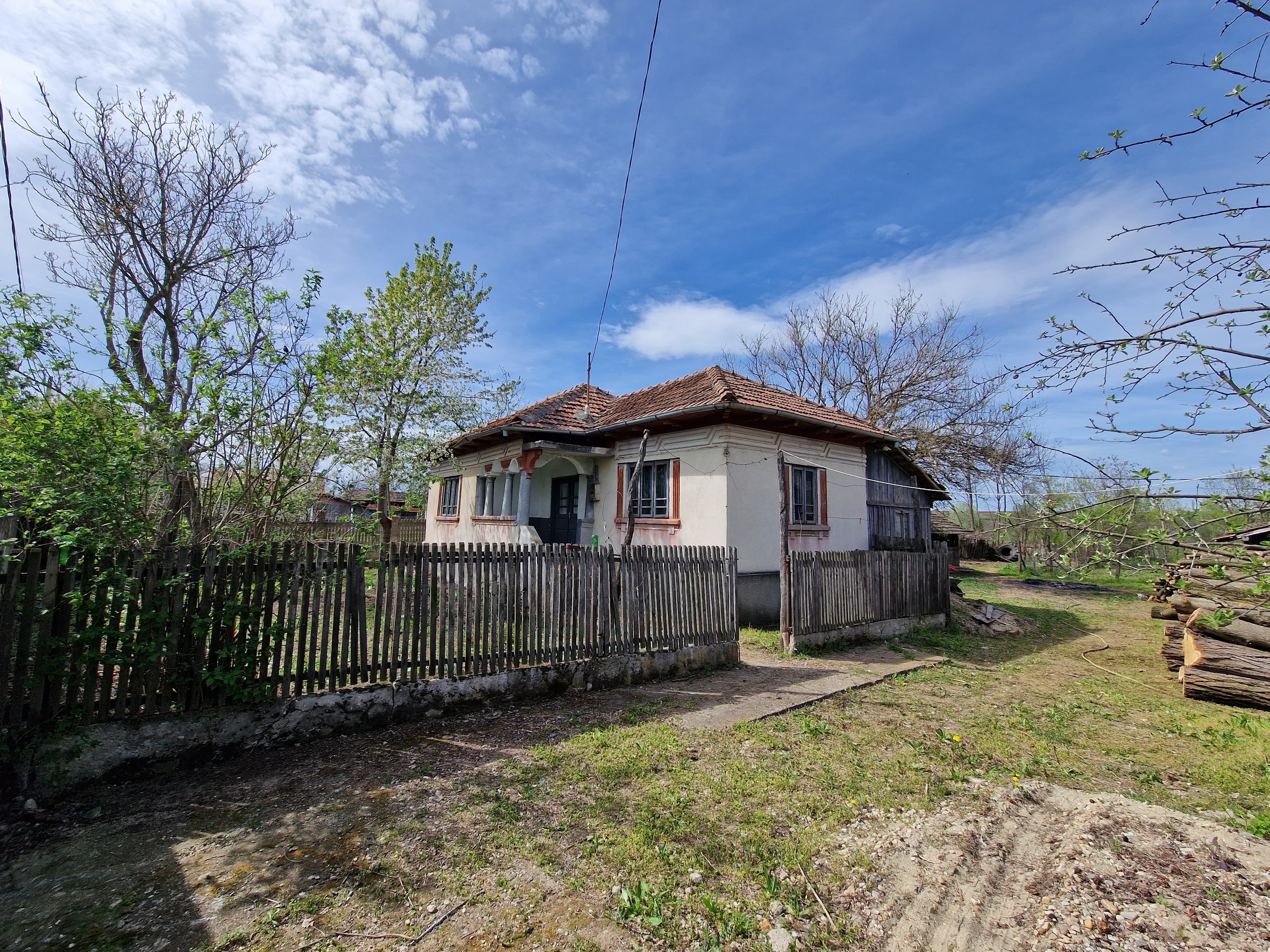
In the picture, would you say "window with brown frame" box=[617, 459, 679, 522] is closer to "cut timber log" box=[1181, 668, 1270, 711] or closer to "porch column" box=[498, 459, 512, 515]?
"porch column" box=[498, 459, 512, 515]

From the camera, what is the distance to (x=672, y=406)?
10.9 metres

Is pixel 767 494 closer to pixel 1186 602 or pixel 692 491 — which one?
pixel 692 491

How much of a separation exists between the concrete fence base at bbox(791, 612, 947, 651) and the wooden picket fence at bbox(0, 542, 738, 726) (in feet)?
8.54

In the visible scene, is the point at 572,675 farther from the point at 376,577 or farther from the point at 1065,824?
the point at 1065,824

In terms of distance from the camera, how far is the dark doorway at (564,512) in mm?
13523

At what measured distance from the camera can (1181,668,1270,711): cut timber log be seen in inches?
249

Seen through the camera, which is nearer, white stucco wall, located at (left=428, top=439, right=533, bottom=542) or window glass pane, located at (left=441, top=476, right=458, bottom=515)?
white stucco wall, located at (left=428, top=439, right=533, bottom=542)

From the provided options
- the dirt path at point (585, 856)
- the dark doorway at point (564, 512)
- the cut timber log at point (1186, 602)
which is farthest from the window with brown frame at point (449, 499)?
the cut timber log at point (1186, 602)

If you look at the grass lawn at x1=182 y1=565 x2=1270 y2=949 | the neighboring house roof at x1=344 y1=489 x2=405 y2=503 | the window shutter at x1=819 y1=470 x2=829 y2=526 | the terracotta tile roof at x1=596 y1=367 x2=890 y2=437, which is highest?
the terracotta tile roof at x1=596 y1=367 x2=890 y2=437

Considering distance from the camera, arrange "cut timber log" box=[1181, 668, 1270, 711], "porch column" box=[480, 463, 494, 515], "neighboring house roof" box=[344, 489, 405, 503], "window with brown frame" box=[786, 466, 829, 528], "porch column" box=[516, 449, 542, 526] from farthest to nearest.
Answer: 1. "porch column" box=[480, 463, 494, 515]
2. "porch column" box=[516, 449, 542, 526]
3. "window with brown frame" box=[786, 466, 829, 528]
4. "cut timber log" box=[1181, 668, 1270, 711]
5. "neighboring house roof" box=[344, 489, 405, 503]

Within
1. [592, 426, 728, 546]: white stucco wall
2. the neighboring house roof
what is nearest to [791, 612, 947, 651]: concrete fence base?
[592, 426, 728, 546]: white stucco wall

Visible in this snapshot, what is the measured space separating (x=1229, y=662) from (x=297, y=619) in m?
10.4

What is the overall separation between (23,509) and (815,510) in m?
11.6

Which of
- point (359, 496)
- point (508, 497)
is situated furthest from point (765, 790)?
point (508, 497)
